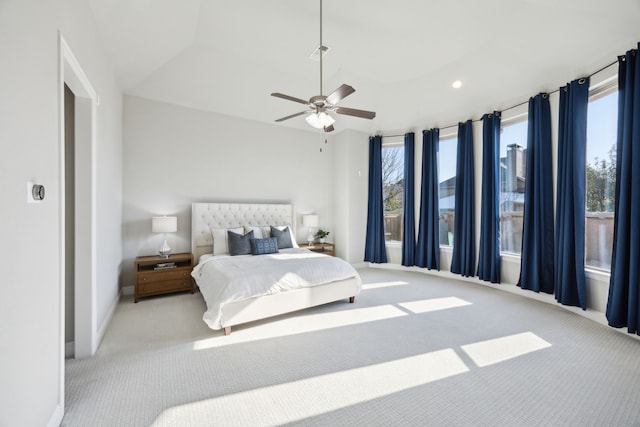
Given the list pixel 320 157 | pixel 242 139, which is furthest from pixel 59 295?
pixel 320 157

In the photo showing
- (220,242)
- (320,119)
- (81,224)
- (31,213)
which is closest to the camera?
(31,213)

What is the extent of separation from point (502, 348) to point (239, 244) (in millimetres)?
3565

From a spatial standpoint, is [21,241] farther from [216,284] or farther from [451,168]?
[451,168]

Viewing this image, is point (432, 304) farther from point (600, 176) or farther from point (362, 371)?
point (600, 176)

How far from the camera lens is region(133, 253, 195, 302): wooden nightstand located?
375cm

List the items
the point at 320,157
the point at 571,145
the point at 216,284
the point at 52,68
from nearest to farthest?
the point at 52,68, the point at 216,284, the point at 571,145, the point at 320,157

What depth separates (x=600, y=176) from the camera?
3.34 metres

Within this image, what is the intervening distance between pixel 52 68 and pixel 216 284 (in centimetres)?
226

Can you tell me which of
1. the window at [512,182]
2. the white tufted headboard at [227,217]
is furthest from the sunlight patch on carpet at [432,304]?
the white tufted headboard at [227,217]

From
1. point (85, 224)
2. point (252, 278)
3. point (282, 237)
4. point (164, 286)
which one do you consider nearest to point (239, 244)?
point (282, 237)

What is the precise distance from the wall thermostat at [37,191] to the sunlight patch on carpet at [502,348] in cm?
333

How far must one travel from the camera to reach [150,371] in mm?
2180

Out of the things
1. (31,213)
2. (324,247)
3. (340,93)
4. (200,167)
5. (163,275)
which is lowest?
(163,275)

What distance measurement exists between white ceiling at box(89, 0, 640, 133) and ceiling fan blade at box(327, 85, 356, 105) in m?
1.31
